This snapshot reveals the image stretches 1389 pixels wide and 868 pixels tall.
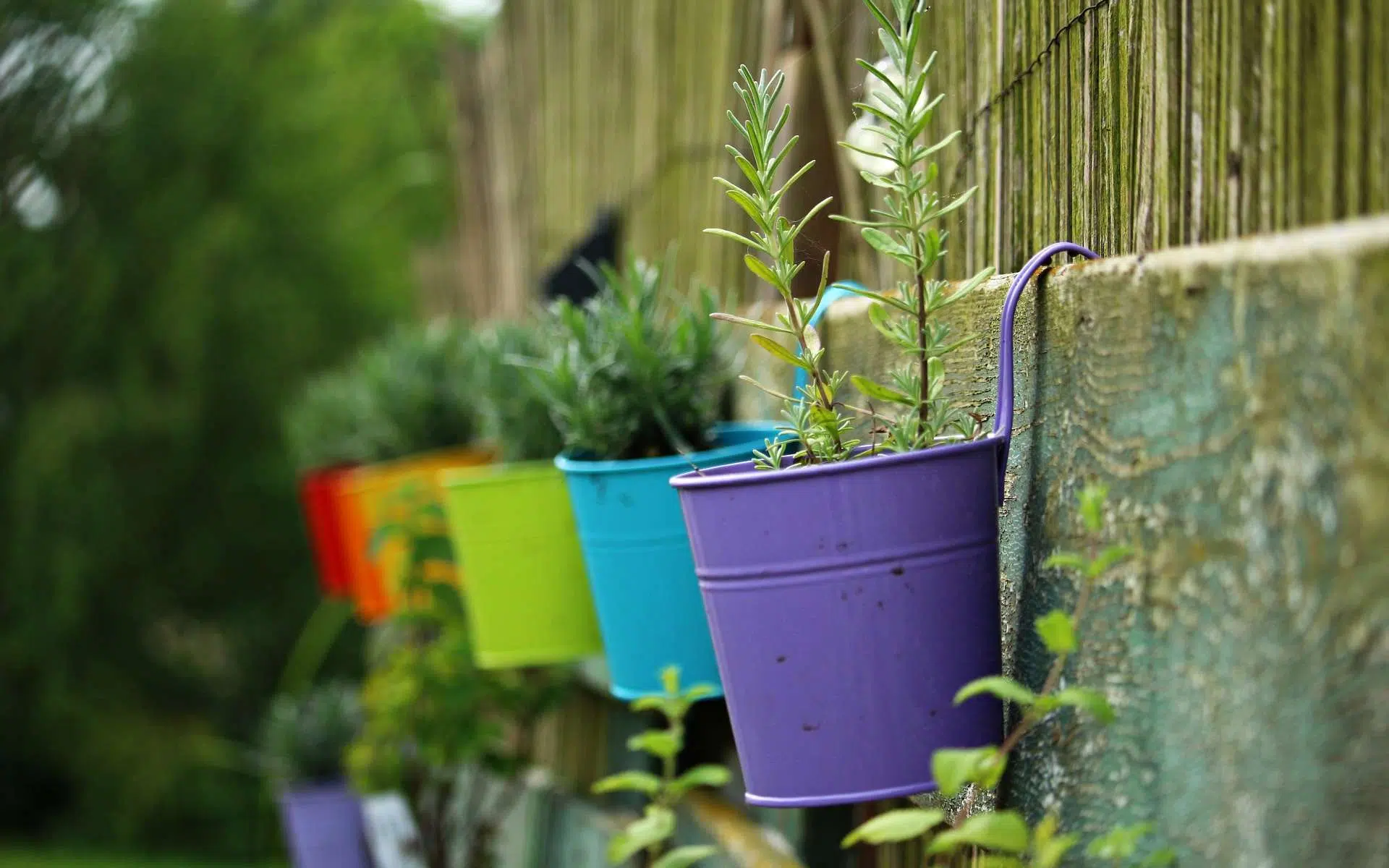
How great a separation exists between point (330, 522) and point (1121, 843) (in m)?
2.42

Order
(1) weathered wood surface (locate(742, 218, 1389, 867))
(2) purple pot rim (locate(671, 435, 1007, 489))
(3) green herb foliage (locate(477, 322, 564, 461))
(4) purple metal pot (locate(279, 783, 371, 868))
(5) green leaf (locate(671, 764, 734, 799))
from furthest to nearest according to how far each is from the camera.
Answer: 1. (4) purple metal pot (locate(279, 783, 371, 868))
2. (3) green herb foliage (locate(477, 322, 564, 461))
3. (5) green leaf (locate(671, 764, 734, 799))
4. (2) purple pot rim (locate(671, 435, 1007, 489))
5. (1) weathered wood surface (locate(742, 218, 1389, 867))

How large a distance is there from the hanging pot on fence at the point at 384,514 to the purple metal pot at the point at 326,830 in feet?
2.76

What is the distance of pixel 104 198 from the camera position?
5.14m

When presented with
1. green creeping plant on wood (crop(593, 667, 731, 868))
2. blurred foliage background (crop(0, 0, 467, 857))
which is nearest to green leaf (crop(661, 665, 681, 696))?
green creeping plant on wood (crop(593, 667, 731, 868))

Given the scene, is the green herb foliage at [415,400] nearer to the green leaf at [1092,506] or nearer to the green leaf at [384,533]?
the green leaf at [384,533]

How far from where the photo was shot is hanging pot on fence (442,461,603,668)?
1767mm

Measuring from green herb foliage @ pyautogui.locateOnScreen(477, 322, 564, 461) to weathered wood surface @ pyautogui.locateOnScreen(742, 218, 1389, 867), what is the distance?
Result: 3.39 feet

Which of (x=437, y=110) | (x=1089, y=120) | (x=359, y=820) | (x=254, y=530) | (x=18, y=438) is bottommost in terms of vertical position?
(x=359, y=820)

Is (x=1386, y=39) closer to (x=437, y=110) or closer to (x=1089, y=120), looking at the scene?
(x=1089, y=120)

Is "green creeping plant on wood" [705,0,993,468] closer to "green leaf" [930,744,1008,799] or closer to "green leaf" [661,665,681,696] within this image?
"green leaf" [930,744,1008,799]

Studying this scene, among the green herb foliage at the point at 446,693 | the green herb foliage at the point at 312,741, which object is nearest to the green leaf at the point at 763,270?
the green herb foliage at the point at 446,693

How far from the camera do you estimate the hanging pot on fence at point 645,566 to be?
4.37ft

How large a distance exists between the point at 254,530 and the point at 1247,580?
4989 mm

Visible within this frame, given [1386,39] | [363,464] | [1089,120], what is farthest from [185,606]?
[1386,39]
